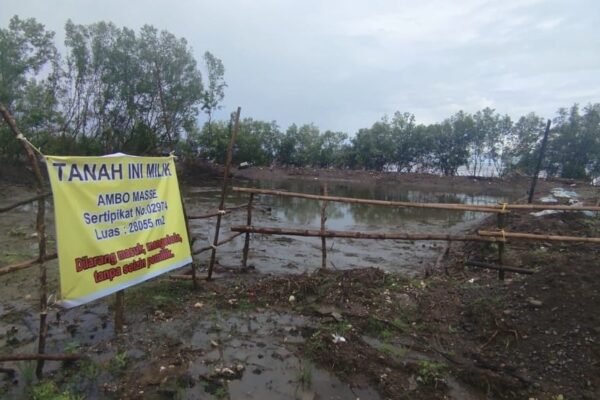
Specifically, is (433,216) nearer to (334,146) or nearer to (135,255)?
(135,255)

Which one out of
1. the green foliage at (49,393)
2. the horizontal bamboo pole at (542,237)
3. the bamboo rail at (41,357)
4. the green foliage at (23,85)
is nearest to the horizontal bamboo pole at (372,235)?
the horizontal bamboo pole at (542,237)

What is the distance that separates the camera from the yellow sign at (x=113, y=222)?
3.50 metres

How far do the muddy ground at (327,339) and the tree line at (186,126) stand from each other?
11454mm

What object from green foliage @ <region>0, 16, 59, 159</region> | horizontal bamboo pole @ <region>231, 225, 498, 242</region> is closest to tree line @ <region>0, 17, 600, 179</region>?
green foliage @ <region>0, 16, 59, 159</region>

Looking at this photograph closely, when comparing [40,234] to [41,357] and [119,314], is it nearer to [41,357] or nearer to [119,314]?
[41,357]

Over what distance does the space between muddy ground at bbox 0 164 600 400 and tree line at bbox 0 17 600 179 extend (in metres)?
11.5

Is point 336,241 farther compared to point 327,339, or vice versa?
point 336,241

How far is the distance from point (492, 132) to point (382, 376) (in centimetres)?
4579

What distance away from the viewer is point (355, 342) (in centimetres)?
440

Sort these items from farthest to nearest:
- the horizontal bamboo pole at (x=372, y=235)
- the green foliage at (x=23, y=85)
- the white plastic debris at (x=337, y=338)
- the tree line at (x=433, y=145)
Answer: the tree line at (x=433, y=145) → the green foliage at (x=23, y=85) → the horizontal bamboo pole at (x=372, y=235) → the white plastic debris at (x=337, y=338)

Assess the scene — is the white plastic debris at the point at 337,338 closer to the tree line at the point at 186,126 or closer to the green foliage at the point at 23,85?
the tree line at the point at 186,126

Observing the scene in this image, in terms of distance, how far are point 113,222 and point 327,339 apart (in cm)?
254

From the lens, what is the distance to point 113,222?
3977 mm

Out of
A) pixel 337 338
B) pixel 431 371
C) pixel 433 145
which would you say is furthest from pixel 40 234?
pixel 433 145
